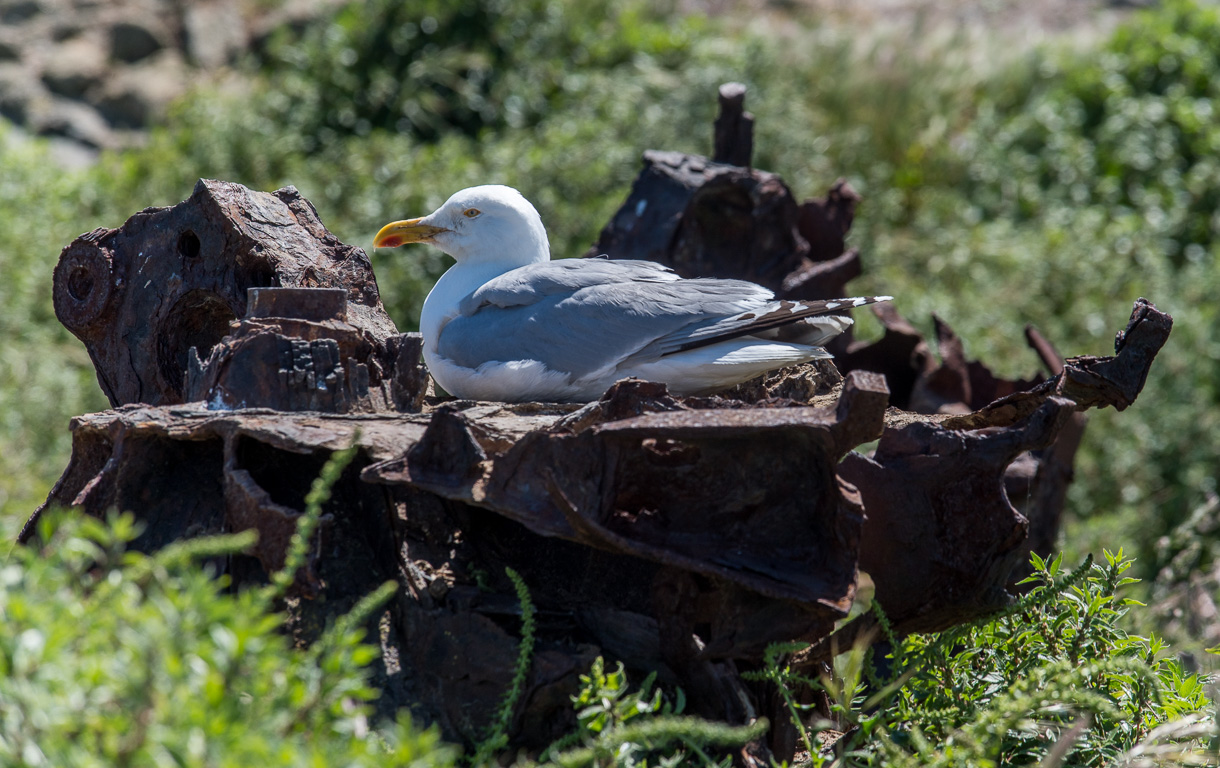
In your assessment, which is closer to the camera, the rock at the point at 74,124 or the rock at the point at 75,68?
the rock at the point at 74,124

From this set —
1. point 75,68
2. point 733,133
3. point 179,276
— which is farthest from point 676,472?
point 75,68

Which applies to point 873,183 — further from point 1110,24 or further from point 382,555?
point 382,555

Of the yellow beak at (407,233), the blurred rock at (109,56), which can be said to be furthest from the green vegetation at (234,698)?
the blurred rock at (109,56)

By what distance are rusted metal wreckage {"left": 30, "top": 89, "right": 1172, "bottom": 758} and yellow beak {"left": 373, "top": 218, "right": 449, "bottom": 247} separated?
2.45 feet

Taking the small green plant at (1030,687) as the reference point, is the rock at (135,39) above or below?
above

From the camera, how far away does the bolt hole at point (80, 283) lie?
2.89 meters

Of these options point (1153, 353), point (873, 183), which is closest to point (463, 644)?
point (1153, 353)

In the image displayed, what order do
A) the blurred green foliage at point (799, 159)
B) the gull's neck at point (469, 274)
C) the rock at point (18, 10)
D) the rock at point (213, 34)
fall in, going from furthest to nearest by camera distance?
the rock at point (213, 34)
the rock at point (18, 10)
the blurred green foliage at point (799, 159)
the gull's neck at point (469, 274)

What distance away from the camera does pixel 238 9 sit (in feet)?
34.6

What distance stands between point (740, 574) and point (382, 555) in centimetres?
77

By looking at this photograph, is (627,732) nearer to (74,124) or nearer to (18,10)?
(74,124)

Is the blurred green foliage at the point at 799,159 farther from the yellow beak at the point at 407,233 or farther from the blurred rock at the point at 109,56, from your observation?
the yellow beak at the point at 407,233

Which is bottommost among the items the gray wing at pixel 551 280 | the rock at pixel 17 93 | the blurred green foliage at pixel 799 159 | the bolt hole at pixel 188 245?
the blurred green foliage at pixel 799 159

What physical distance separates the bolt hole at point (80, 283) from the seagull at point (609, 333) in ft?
3.04
